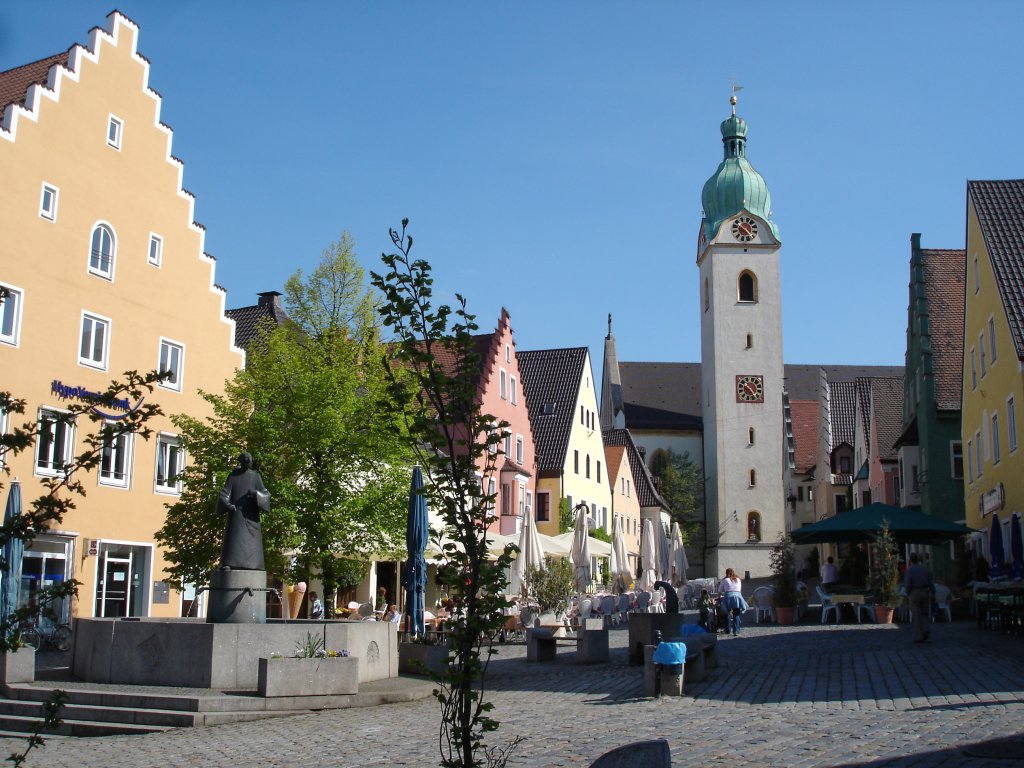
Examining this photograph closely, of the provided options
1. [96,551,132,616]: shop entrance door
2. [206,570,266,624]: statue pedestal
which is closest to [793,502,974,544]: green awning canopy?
[96,551,132,616]: shop entrance door

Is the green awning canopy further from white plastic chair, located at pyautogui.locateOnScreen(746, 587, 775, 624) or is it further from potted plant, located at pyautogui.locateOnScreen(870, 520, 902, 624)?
white plastic chair, located at pyautogui.locateOnScreen(746, 587, 775, 624)

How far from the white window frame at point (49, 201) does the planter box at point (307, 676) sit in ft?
55.1

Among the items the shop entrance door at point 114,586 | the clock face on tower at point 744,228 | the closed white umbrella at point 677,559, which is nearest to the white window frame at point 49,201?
the shop entrance door at point 114,586

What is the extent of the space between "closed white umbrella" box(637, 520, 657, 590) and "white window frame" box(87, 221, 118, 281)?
17.2 metres

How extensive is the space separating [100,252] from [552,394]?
26.8 meters

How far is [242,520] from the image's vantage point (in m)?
14.7

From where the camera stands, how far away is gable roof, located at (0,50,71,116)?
26.6 m

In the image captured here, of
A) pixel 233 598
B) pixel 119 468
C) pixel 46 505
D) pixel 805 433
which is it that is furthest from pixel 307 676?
pixel 805 433

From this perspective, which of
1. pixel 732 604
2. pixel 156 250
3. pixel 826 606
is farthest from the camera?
pixel 156 250

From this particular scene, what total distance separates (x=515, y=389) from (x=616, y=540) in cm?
1381

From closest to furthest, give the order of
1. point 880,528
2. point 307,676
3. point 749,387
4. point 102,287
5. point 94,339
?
point 307,676
point 880,528
point 94,339
point 102,287
point 749,387

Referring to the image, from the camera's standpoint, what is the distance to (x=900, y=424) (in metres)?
49.8

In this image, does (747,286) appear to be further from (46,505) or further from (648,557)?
(46,505)

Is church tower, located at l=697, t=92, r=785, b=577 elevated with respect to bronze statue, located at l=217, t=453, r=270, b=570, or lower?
elevated
